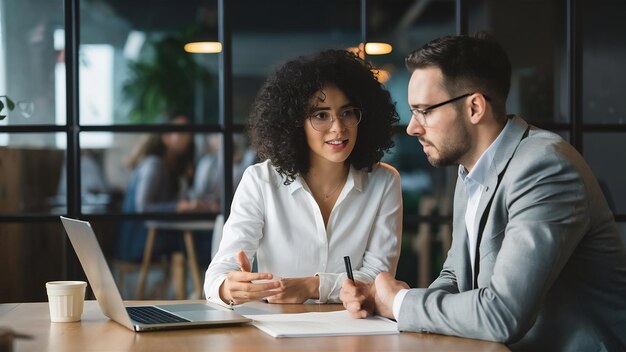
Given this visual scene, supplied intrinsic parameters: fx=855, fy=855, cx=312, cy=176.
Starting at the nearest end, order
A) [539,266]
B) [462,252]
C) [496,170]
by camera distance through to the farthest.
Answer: [539,266] < [496,170] < [462,252]

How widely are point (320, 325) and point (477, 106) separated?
710mm

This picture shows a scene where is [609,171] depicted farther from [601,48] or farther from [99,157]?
[99,157]

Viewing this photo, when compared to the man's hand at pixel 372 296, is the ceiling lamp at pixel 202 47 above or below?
above

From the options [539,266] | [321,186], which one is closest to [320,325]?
[539,266]

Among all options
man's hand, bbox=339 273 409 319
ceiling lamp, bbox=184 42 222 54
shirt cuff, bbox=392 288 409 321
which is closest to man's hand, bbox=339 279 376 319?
man's hand, bbox=339 273 409 319

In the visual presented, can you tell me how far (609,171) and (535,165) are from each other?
298 cm

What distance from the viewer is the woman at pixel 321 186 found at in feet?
9.45

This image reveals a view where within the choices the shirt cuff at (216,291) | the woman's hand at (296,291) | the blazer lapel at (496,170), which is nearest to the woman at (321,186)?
the shirt cuff at (216,291)

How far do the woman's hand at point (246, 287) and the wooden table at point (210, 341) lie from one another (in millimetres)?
305

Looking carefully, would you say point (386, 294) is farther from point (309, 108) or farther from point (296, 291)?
point (309, 108)

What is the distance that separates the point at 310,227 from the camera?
291cm

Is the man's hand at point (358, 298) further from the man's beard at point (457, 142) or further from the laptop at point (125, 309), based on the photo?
the man's beard at point (457, 142)

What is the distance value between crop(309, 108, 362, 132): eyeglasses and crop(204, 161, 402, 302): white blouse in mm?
199

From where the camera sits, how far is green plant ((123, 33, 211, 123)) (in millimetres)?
4449
